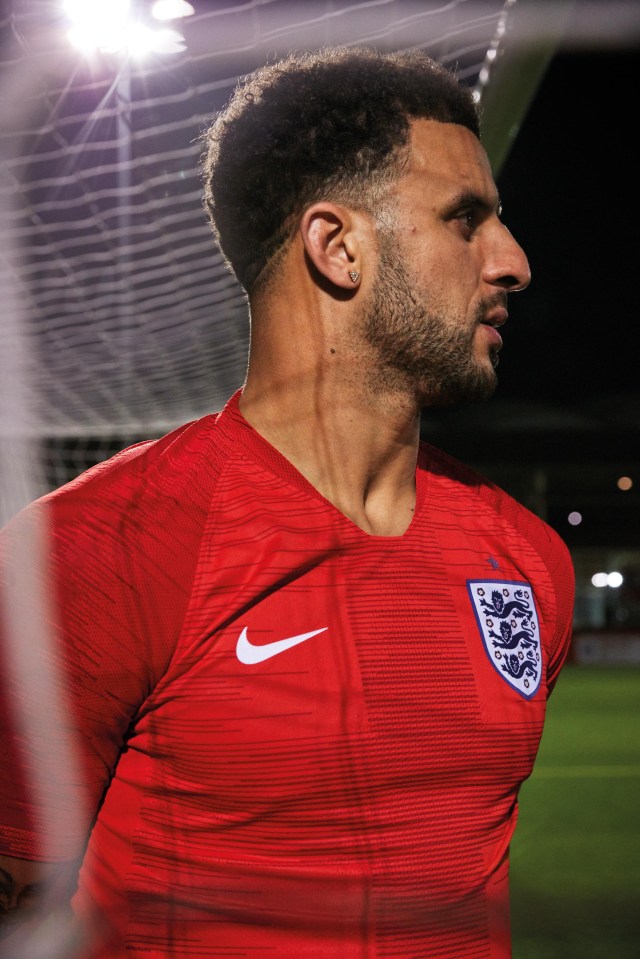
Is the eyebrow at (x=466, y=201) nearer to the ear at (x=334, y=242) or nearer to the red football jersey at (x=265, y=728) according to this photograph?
the ear at (x=334, y=242)

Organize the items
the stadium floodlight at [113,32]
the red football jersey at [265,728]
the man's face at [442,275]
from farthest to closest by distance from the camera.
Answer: the stadium floodlight at [113,32], the man's face at [442,275], the red football jersey at [265,728]

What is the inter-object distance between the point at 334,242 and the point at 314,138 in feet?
0.60

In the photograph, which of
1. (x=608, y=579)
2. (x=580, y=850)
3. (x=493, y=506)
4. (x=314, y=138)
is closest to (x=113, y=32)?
(x=314, y=138)

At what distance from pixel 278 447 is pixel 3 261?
2.69 metres

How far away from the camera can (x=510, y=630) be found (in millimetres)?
1350

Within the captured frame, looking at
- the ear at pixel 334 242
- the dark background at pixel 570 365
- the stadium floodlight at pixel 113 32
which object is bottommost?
the dark background at pixel 570 365

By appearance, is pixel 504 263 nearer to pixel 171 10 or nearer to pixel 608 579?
pixel 171 10

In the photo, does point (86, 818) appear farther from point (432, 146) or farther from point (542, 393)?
point (542, 393)

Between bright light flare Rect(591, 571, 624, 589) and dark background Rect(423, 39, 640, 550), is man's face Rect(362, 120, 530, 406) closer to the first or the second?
dark background Rect(423, 39, 640, 550)

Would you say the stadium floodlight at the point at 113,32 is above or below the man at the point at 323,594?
above

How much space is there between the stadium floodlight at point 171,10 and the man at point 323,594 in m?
1.22

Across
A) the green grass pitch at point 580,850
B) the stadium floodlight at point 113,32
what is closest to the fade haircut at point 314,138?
the stadium floodlight at point 113,32

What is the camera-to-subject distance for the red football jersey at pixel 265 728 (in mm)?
1081

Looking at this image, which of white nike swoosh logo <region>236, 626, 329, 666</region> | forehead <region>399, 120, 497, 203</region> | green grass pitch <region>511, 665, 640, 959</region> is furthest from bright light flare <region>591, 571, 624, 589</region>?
white nike swoosh logo <region>236, 626, 329, 666</region>
